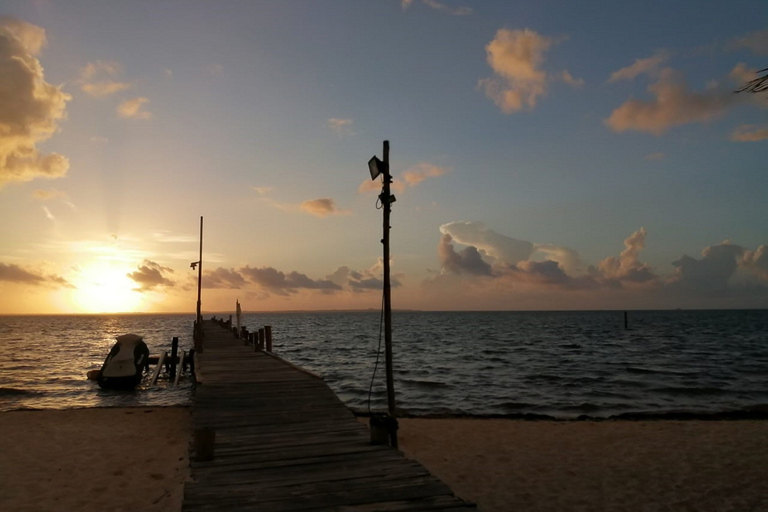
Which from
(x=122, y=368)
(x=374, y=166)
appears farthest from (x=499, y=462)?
(x=122, y=368)

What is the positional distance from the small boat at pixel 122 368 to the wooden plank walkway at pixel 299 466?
1559 centimetres

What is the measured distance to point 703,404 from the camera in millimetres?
19688

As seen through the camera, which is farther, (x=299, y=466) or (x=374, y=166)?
(x=374, y=166)

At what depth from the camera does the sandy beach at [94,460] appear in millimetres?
8891

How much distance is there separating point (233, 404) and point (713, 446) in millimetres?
11595

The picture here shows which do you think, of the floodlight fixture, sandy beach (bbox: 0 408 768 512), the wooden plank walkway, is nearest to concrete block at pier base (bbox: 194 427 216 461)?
the wooden plank walkway

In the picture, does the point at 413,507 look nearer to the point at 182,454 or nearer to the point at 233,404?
the point at 233,404

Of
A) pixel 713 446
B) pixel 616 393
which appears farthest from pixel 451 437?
pixel 616 393

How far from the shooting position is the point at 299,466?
6.25m

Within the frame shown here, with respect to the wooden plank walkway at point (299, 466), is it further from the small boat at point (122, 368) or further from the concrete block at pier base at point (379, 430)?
the small boat at point (122, 368)

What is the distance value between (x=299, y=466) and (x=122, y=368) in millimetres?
21663

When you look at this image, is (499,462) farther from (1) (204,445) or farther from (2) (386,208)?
(1) (204,445)

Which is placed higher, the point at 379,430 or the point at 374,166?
the point at 374,166

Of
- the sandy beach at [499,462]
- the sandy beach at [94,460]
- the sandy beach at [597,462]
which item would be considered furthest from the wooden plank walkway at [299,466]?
the sandy beach at [597,462]
